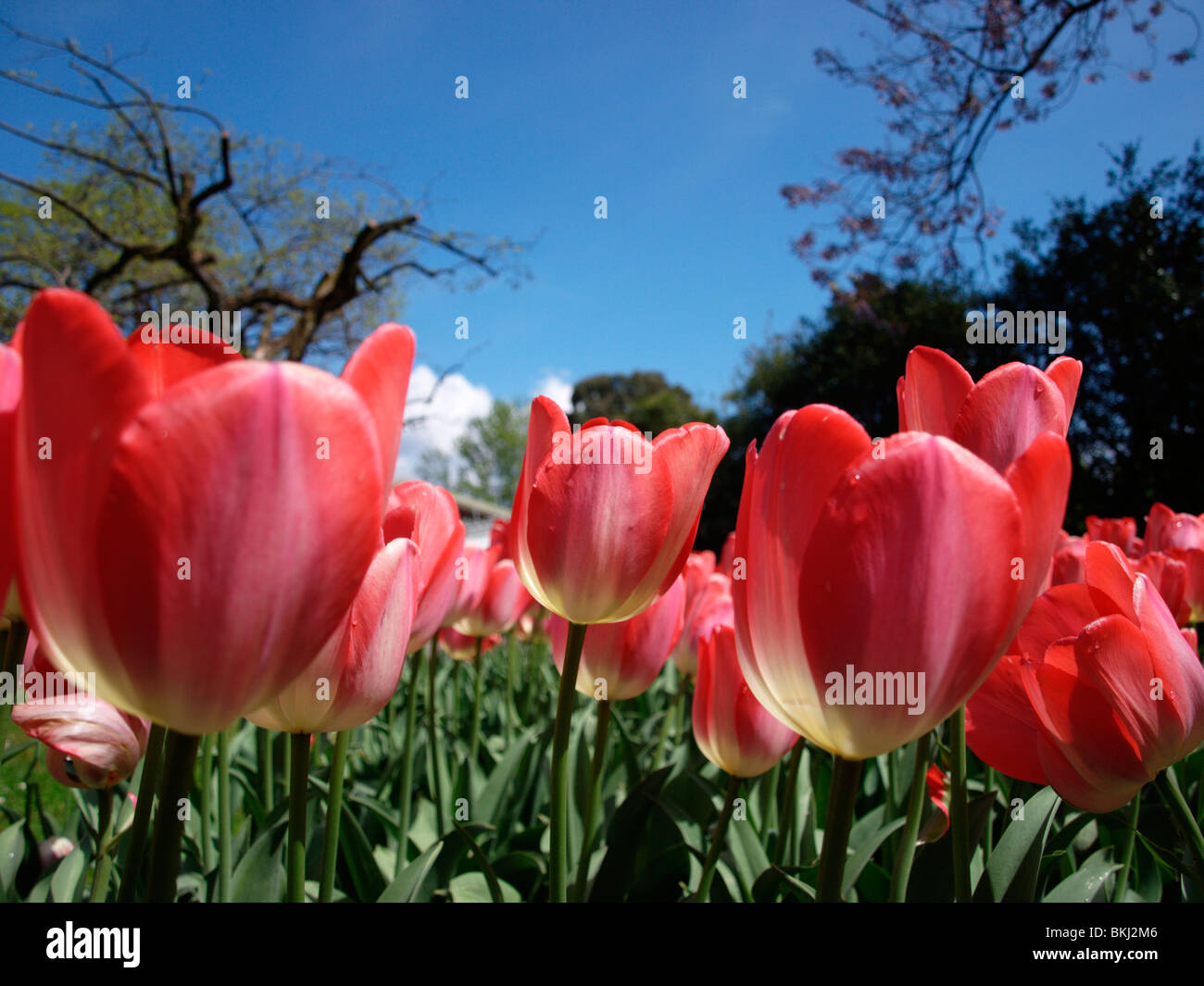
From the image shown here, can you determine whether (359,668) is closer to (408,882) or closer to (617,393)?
(408,882)

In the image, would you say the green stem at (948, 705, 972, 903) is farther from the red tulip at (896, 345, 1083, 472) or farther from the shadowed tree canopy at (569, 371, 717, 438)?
the shadowed tree canopy at (569, 371, 717, 438)

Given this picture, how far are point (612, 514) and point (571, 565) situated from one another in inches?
2.4

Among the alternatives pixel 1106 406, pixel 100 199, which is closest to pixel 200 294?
pixel 100 199

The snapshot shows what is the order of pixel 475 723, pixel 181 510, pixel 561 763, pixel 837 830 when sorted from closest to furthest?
pixel 181 510
pixel 837 830
pixel 561 763
pixel 475 723

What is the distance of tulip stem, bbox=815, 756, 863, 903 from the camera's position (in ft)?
1.40

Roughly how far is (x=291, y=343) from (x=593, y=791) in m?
8.69

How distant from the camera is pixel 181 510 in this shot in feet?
1.05

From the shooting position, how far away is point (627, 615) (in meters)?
0.74

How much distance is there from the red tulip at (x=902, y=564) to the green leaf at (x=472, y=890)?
1000mm

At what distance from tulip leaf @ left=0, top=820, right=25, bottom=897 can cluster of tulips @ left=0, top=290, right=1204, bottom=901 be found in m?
0.59

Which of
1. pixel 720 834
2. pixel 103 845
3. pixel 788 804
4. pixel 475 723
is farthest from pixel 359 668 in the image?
pixel 475 723

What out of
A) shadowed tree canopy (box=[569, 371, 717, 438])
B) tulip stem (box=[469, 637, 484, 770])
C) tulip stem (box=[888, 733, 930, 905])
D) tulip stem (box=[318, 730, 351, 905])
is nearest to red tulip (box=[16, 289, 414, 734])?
tulip stem (box=[318, 730, 351, 905])

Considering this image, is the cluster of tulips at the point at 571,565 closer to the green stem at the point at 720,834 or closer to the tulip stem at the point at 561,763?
the tulip stem at the point at 561,763

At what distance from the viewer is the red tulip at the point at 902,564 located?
0.40 m
